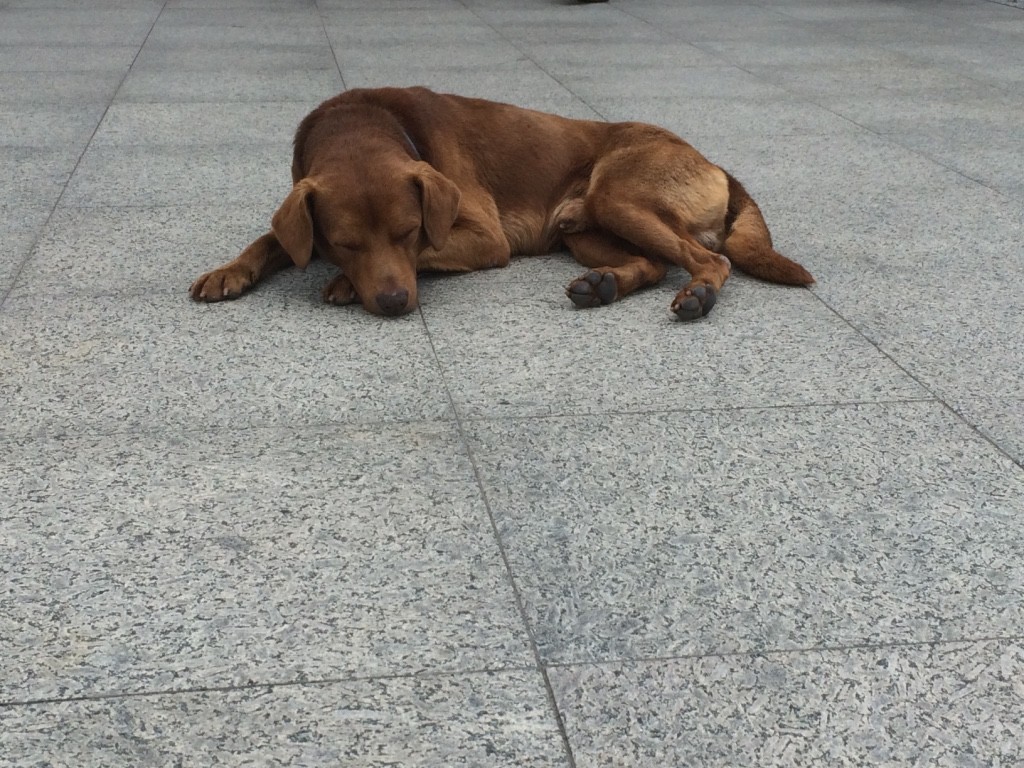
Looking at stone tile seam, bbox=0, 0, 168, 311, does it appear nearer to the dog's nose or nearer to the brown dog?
the brown dog

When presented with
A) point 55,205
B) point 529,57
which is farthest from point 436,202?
point 529,57

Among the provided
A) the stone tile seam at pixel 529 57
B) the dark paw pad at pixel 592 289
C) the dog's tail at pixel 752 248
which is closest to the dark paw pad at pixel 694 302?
the dark paw pad at pixel 592 289

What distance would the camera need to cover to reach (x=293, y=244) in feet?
14.9

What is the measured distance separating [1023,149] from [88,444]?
6.24m

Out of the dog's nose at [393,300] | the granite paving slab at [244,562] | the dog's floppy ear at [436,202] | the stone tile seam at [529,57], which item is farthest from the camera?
the stone tile seam at [529,57]

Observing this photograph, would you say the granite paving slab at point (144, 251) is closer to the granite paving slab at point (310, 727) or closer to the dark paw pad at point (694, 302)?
the dark paw pad at point (694, 302)

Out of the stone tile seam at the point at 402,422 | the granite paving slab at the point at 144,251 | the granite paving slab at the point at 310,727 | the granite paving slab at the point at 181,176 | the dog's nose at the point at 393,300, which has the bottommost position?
the granite paving slab at the point at 181,176

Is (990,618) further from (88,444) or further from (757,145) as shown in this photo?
(757,145)

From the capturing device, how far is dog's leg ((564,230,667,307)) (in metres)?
4.72

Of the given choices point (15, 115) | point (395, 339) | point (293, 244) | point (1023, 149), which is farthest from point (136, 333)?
point (1023, 149)

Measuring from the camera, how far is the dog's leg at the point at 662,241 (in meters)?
4.86

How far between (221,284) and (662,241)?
5.91 feet

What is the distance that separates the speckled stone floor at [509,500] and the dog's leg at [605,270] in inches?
3.8

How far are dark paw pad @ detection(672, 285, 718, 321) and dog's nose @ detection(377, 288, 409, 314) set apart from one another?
103 centimetres
